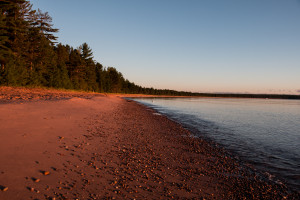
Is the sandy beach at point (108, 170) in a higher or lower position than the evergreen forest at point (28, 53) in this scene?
lower

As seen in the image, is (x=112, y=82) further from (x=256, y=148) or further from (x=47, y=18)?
(x=256, y=148)

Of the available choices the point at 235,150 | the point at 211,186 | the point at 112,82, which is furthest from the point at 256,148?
the point at 112,82

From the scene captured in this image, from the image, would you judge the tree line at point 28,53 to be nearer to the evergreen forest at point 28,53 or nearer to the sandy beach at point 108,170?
the evergreen forest at point 28,53

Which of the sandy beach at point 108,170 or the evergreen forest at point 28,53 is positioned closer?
the sandy beach at point 108,170

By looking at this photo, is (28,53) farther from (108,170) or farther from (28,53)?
(108,170)

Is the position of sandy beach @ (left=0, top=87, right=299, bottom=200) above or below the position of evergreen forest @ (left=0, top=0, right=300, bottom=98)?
below

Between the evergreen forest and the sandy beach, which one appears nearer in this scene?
the sandy beach

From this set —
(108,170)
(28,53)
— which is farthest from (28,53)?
(108,170)

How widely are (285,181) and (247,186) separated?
244 cm

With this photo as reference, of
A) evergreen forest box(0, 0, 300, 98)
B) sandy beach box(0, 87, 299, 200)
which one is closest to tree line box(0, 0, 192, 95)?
evergreen forest box(0, 0, 300, 98)

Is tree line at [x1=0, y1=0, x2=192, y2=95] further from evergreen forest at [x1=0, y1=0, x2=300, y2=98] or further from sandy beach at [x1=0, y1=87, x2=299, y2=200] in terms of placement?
sandy beach at [x1=0, y1=87, x2=299, y2=200]

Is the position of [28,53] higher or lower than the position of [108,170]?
higher

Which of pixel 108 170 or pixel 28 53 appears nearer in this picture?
pixel 108 170

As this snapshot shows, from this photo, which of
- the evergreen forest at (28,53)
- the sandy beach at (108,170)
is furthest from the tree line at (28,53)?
the sandy beach at (108,170)
